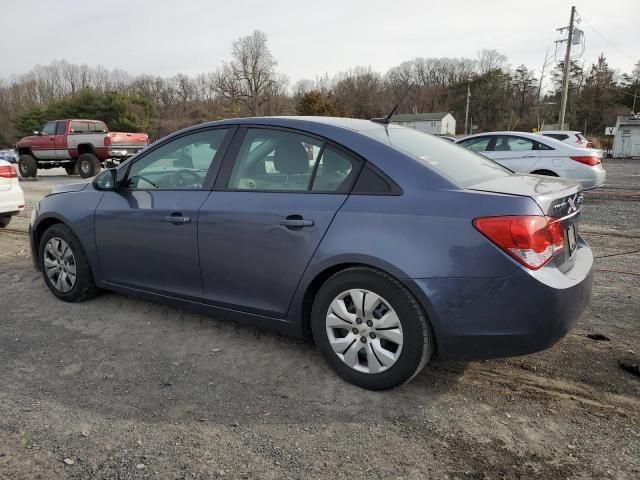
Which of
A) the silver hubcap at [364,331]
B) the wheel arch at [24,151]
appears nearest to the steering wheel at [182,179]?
the silver hubcap at [364,331]

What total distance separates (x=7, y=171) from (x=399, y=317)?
7209 millimetres

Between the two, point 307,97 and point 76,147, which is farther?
point 307,97

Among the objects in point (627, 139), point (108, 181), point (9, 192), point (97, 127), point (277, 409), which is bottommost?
point (277, 409)

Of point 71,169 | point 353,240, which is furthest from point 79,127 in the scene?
point 353,240

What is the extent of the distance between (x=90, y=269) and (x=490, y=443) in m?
3.33

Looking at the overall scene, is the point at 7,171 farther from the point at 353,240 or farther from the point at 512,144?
the point at 512,144

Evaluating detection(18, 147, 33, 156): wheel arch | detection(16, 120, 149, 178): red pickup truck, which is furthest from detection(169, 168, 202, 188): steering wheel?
detection(18, 147, 33, 156): wheel arch

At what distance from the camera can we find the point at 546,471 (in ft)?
7.07

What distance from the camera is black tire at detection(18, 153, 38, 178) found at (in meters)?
18.2

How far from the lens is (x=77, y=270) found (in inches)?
162

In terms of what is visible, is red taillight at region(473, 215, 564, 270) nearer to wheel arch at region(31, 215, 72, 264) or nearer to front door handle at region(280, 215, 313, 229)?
front door handle at region(280, 215, 313, 229)

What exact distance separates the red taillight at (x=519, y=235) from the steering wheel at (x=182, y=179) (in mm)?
1986

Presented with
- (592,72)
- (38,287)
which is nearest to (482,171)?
(38,287)

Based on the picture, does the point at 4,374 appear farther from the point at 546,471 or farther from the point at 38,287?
the point at 546,471
